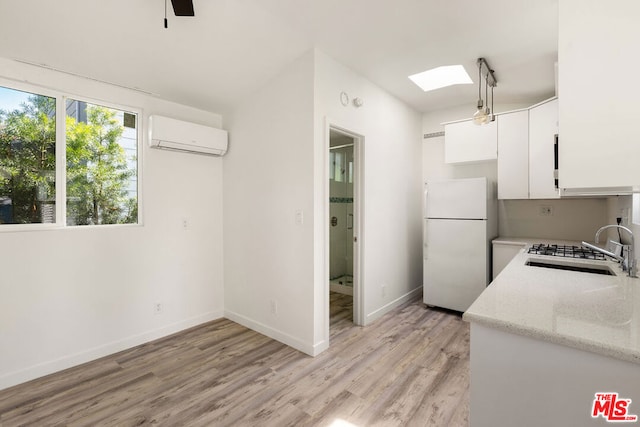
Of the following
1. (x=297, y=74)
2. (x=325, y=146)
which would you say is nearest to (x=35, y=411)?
(x=325, y=146)

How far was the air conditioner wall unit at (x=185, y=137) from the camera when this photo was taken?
282 cm

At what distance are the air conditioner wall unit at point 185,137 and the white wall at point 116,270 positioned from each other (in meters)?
0.14

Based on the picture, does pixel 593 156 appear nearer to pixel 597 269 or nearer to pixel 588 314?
pixel 588 314

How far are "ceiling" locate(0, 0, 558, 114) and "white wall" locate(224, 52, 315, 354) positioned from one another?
1.05ft

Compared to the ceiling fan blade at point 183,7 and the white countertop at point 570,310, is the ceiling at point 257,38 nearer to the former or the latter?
the ceiling fan blade at point 183,7

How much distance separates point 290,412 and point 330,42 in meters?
2.81

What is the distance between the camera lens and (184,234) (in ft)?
10.5

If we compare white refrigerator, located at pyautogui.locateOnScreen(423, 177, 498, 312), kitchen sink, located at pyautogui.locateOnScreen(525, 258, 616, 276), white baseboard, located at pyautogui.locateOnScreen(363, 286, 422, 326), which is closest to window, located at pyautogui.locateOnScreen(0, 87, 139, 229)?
white baseboard, located at pyautogui.locateOnScreen(363, 286, 422, 326)

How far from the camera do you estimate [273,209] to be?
9.64 ft

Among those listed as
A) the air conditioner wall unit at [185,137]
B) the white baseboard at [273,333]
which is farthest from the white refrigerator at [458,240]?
the air conditioner wall unit at [185,137]

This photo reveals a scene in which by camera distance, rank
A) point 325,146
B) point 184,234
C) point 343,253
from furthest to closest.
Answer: point 343,253 < point 184,234 < point 325,146

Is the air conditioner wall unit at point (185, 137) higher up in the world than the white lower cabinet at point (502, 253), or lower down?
higher up

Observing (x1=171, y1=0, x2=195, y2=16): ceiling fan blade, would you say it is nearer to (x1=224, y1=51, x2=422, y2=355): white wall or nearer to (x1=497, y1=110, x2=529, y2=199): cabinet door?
(x1=224, y1=51, x2=422, y2=355): white wall

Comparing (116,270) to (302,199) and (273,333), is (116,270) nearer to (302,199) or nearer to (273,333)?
(273,333)
